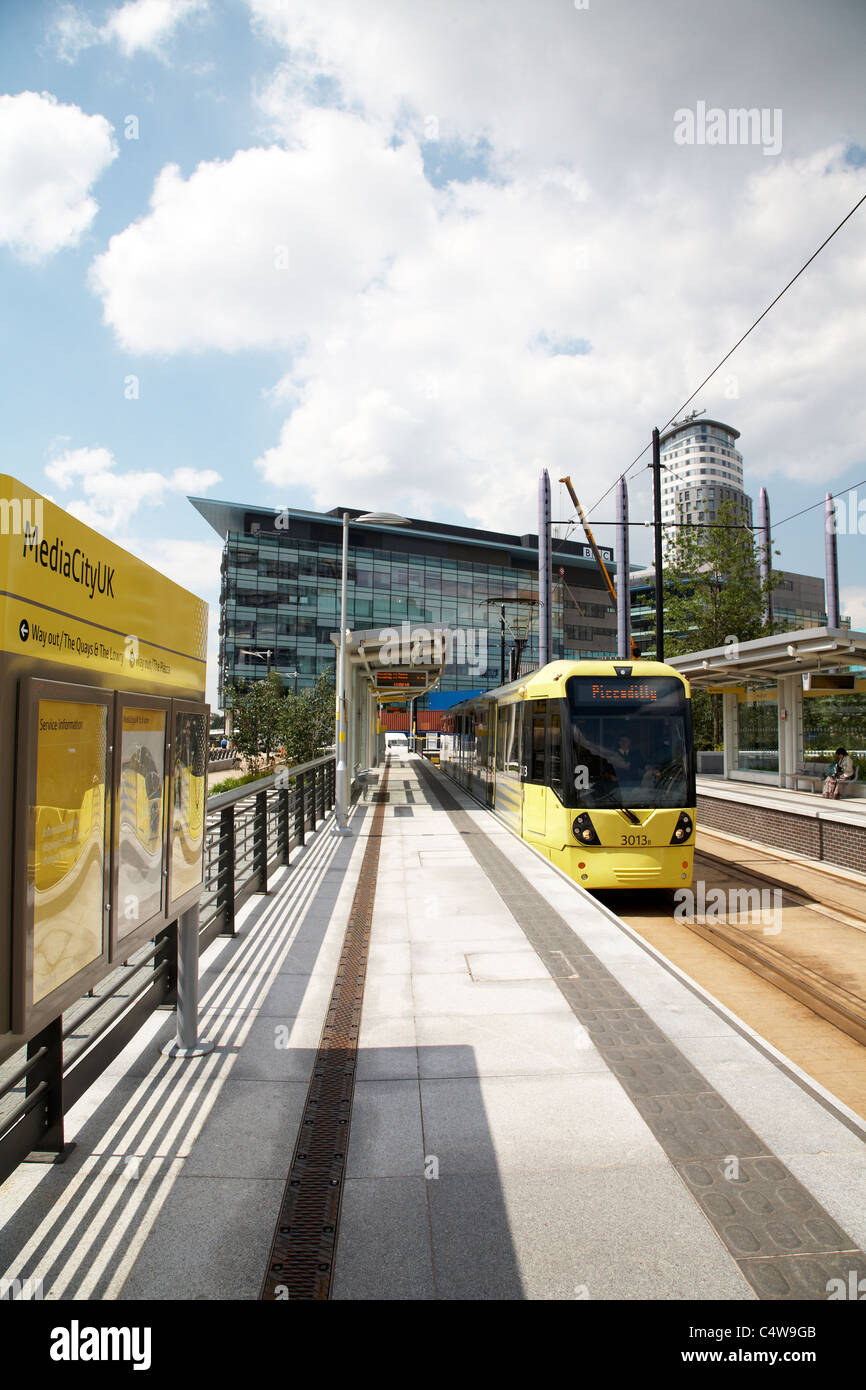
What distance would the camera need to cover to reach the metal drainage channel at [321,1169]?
2.61 metres

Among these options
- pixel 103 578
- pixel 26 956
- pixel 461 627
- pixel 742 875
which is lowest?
pixel 742 875

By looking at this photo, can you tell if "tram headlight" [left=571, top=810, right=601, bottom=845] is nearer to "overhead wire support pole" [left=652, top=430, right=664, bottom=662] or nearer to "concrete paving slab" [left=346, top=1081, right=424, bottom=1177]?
"concrete paving slab" [left=346, top=1081, right=424, bottom=1177]

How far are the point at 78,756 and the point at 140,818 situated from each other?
0.80 metres

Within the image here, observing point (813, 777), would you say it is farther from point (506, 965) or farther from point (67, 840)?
point (67, 840)

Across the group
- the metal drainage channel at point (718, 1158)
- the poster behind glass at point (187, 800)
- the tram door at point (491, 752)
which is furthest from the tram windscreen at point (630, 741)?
the poster behind glass at point (187, 800)

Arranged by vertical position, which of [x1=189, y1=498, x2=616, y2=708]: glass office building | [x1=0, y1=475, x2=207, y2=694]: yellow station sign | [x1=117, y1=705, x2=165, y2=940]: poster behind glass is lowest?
[x1=117, y1=705, x2=165, y2=940]: poster behind glass

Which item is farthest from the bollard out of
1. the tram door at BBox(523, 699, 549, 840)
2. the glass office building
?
the glass office building

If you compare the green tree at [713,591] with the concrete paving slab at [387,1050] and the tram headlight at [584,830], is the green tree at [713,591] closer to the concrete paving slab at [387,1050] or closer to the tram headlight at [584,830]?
the tram headlight at [584,830]

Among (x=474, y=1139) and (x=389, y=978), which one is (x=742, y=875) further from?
(x=474, y=1139)

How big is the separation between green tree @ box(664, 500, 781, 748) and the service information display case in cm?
3102

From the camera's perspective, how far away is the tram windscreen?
9273 mm
